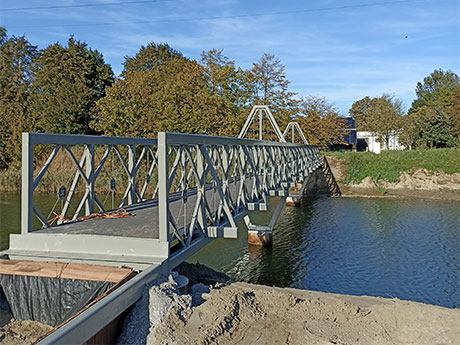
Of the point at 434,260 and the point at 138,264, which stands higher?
the point at 138,264

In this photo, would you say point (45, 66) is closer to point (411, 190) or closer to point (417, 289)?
point (411, 190)

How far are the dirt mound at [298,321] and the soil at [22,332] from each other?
4.46 feet

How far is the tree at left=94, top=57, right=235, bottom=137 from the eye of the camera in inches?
1192

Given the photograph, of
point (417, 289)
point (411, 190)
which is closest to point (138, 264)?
point (417, 289)

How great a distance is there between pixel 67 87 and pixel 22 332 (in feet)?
114

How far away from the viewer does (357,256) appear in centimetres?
1431

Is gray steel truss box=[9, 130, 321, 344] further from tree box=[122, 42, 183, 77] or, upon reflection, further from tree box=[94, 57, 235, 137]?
tree box=[122, 42, 183, 77]

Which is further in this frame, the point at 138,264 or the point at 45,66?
the point at 45,66

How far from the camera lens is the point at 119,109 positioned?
102 ft

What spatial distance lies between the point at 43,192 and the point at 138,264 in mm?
24585

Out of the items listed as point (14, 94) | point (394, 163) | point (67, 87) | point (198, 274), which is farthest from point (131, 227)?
point (14, 94)

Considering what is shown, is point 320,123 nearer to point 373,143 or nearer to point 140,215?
point 373,143

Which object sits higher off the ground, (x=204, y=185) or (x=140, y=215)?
(x=204, y=185)

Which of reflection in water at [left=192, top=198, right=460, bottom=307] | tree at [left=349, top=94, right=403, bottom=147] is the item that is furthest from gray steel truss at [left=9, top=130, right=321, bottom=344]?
tree at [left=349, top=94, right=403, bottom=147]
